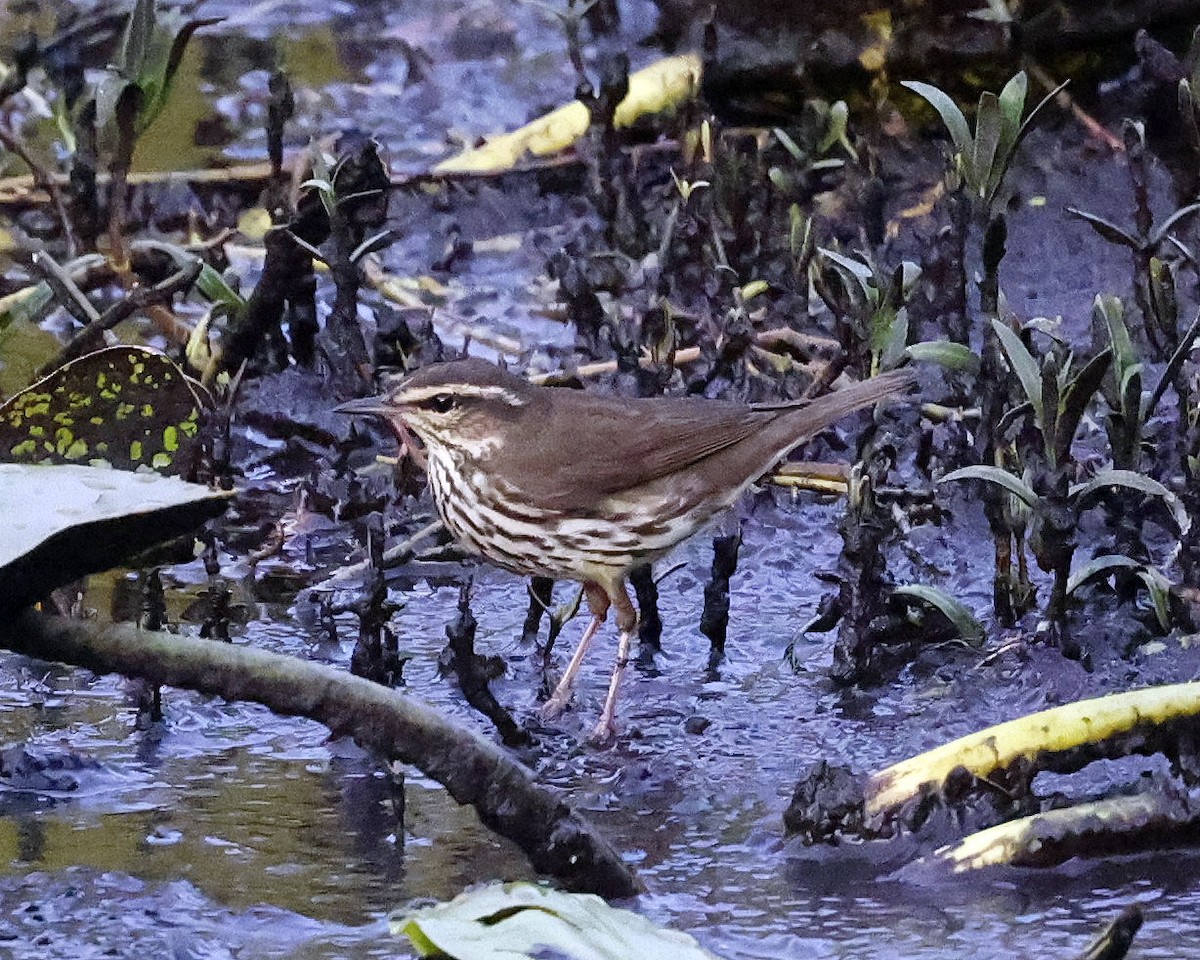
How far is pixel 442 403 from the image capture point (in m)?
5.64

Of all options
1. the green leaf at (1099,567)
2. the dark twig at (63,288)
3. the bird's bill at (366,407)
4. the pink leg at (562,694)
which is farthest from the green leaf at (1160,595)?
the dark twig at (63,288)

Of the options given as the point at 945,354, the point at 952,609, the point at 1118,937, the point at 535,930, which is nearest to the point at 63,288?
the point at 945,354

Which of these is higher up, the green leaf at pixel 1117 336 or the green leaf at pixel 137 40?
the green leaf at pixel 137 40

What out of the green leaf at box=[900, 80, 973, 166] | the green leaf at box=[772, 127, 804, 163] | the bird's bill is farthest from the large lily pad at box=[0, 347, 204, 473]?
the green leaf at box=[772, 127, 804, 163]

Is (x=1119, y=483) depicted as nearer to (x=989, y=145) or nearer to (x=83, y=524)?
(x=989, y=145)

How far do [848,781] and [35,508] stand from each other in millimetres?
1664

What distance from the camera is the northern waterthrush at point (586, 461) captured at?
5.35 metres

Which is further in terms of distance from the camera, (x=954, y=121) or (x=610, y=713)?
(x=954, y=121)

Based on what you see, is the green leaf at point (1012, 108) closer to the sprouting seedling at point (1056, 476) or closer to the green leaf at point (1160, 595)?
the sprouting seedling at point (1056, 476)

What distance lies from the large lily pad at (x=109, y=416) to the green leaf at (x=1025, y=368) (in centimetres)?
196

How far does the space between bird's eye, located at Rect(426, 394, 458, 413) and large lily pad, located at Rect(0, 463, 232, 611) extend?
75.8 inches

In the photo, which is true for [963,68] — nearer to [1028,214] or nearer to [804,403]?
[1028,214]

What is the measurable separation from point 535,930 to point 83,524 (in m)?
1.06

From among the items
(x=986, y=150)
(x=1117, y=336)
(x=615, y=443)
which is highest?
(x=986, y=150)
